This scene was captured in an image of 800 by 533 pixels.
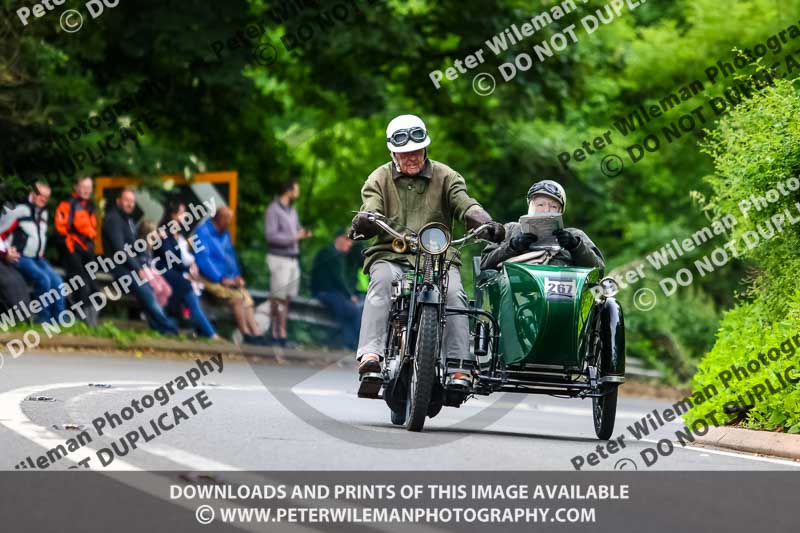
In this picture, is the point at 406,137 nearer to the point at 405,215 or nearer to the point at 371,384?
the point at 405,215

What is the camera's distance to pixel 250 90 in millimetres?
24797

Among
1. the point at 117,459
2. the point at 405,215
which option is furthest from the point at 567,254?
the point at 117,459

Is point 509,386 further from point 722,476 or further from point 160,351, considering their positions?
point 160,351

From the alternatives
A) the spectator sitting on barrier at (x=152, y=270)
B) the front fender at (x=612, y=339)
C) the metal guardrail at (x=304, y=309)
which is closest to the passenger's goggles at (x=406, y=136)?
the front fender at (x=612, y=339)

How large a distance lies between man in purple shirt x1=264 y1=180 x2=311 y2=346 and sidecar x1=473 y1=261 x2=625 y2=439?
35.5 ft

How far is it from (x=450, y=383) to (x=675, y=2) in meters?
31.2

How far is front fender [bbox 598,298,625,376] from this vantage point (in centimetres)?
1107

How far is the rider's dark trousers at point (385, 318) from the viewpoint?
35.8 feet

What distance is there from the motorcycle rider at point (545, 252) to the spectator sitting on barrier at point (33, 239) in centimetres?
953

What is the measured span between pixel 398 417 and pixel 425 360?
1.26m

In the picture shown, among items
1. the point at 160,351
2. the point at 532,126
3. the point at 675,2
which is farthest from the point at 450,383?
the point at 675,2

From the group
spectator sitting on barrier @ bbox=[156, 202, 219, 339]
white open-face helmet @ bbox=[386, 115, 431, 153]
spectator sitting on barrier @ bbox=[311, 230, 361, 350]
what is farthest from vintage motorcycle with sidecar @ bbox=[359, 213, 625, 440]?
spectator sitting on barrier @ bbox=[156, 202, 219, 339]

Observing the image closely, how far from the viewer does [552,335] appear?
10.9m

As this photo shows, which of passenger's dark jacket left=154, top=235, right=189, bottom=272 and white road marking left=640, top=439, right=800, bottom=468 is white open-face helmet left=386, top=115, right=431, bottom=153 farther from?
passenger's dark jacket left=154, top=235, right=189, bottom=272
